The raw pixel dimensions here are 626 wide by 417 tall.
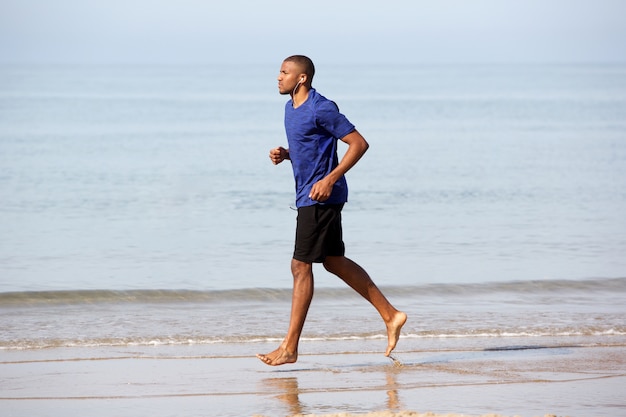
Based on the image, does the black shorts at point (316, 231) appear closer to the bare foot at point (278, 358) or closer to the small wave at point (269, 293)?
the bare foot at point (278, 358)

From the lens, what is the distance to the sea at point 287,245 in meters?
7.91

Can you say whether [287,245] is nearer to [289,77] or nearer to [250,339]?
[250,339]

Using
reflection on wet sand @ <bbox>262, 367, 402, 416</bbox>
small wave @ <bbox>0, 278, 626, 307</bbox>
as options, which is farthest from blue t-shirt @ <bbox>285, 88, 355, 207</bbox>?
small wave @ <bbox>0, 278, 626, 307</bbox>

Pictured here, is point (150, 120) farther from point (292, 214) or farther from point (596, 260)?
point (596, 260)

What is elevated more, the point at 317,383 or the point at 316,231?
the point at 316,231

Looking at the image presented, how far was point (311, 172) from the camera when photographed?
6.02 meters

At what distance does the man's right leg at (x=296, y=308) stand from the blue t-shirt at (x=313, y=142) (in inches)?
14.1

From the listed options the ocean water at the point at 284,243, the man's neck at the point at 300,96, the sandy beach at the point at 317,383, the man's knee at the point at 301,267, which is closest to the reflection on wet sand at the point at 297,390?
the sandy beach at the point at 317,383

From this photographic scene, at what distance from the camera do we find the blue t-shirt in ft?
19.5

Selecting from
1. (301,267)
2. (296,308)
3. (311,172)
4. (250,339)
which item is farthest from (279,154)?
(250,339)

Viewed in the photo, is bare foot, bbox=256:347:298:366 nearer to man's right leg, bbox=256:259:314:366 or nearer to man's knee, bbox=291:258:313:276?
man's right leg, bbox=256:259:314:366

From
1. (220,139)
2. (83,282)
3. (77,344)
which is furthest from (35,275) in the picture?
(220,139)

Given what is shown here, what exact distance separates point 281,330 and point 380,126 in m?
31.8

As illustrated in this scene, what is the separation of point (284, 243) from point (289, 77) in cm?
678
